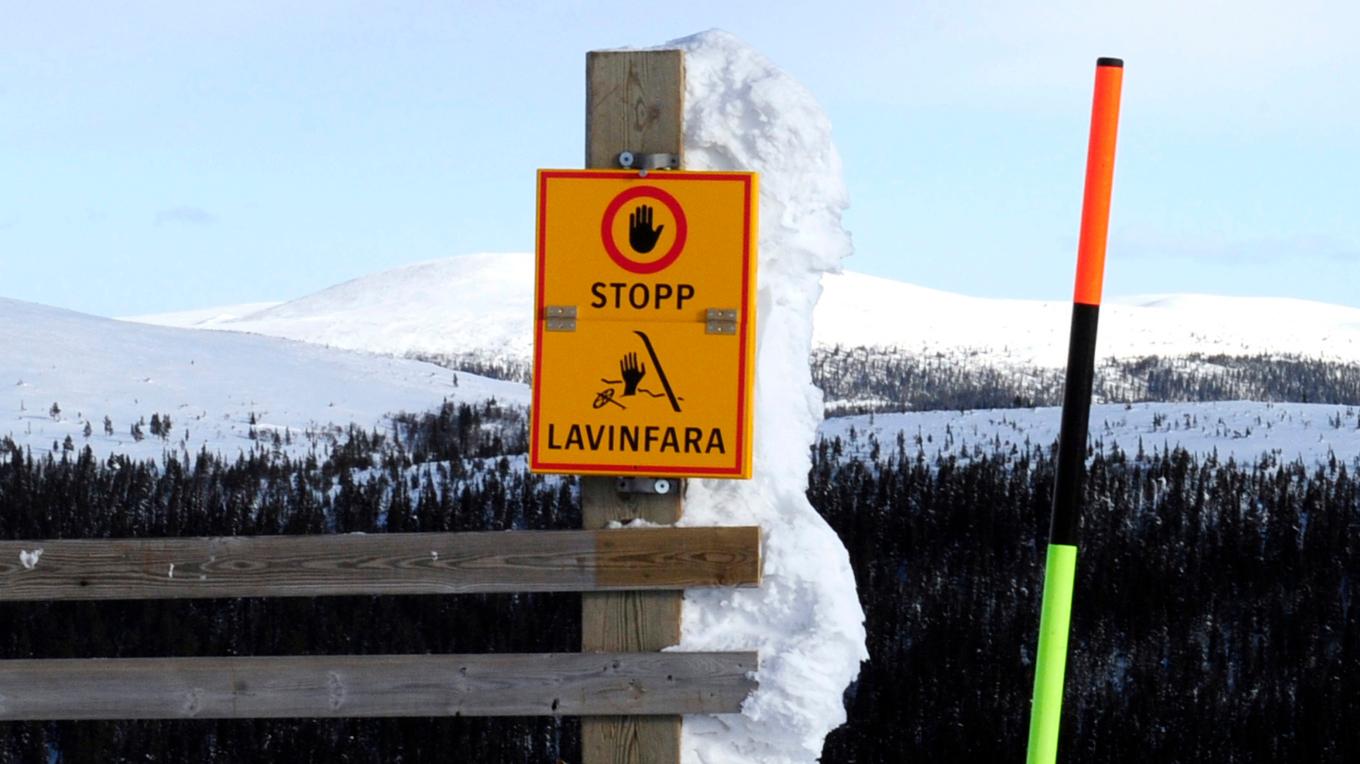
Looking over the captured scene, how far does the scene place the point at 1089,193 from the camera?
3.65m

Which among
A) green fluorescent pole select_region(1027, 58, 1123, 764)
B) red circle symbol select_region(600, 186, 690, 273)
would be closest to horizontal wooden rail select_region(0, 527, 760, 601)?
red circle symbol select_region(600, 186, 690, 273)

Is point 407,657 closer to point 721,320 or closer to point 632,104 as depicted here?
point 721,320

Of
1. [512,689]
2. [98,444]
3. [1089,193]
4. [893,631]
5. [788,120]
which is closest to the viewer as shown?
[1089,193]

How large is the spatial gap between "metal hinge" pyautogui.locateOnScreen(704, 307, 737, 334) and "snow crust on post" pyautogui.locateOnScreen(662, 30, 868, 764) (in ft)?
1.38

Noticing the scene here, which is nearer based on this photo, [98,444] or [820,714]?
[820,714]

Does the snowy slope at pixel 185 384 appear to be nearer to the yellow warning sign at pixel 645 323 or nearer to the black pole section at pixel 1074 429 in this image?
the yellow warning sign at pixel 645 323

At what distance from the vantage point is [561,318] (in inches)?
190

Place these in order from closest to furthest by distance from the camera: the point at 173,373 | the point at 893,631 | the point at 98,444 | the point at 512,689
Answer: the point at 512,689 < the point at 893,631 < the point at 98,444 < the point at 173,373

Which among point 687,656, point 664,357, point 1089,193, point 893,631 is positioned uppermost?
point 1089,193

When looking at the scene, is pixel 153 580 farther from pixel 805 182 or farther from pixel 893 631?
pixel 893 631

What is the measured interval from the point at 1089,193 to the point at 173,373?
14175cm

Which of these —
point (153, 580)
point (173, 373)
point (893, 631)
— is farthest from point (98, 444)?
point (153, 580)

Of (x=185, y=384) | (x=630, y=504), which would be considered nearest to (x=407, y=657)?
(x=630, y=504)

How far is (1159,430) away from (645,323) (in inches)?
4266
